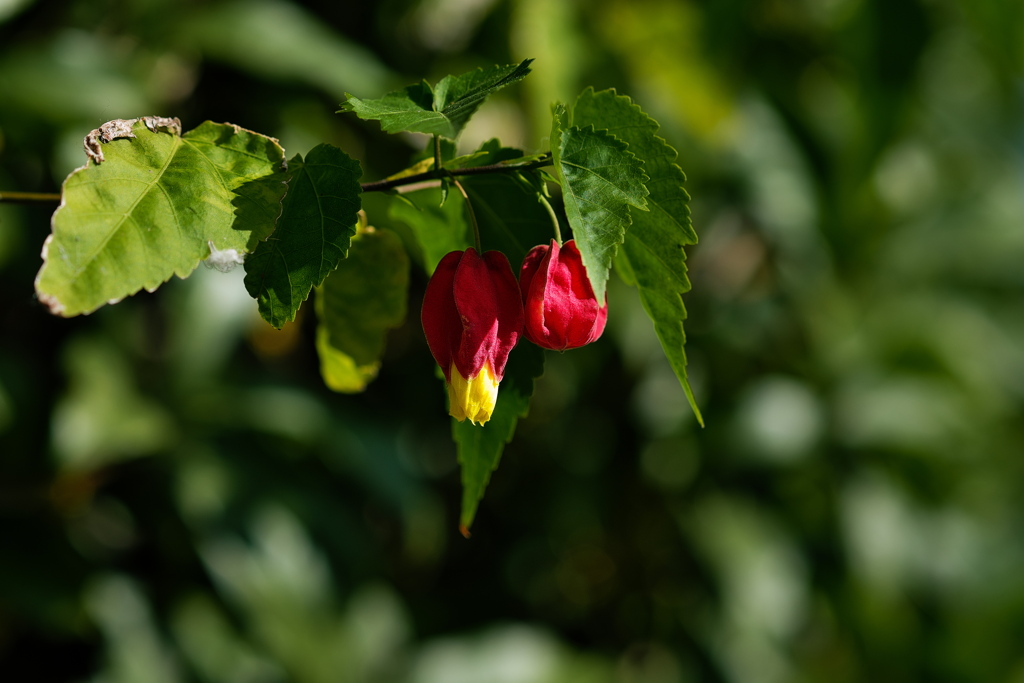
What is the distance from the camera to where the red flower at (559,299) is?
0.52 meters

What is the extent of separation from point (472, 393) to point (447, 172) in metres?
0.13

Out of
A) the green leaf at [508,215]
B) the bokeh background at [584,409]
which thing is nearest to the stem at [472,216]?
the green leaf at [508,215]

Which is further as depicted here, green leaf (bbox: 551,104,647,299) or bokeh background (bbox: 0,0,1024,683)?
bokeh background (bbox: 0,0,1024,683)

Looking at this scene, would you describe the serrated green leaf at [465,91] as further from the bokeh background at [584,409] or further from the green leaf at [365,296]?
the bokeh background at [584,409]

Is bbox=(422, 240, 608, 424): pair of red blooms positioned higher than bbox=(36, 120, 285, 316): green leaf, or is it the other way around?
bbox=(36, 120, 285, 316): green leaf

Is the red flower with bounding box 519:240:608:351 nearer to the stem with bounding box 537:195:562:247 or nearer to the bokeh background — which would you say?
the stem with bounding box 537:195:562:247

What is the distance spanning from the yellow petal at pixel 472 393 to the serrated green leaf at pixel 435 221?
0.36 ft

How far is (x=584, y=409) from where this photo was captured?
201 centimetres

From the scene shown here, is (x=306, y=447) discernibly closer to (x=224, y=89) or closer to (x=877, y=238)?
(x=224, y=89)

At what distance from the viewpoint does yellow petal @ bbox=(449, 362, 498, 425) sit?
51cm

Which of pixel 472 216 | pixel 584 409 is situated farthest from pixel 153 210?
pixel 584 409

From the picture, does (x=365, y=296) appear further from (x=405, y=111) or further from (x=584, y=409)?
(x=584, y=409)

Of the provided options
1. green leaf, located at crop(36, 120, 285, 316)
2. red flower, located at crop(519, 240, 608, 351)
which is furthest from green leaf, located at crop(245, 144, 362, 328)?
red flower, located at crop(519, 240, 608, 351)

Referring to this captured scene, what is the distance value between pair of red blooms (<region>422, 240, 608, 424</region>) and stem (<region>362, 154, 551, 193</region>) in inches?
1.8
